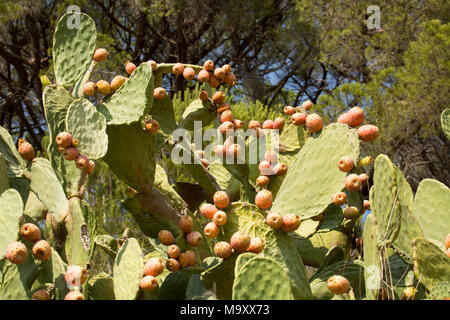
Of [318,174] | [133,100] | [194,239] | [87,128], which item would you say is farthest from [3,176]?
[318,174]

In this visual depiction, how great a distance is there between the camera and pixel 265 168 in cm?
106

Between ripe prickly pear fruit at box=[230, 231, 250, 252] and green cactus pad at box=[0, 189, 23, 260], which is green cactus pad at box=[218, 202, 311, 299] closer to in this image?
ripe prickly pear fruit at box=[230, 231, 250, 252]

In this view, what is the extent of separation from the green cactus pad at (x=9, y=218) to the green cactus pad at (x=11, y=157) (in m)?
0.23

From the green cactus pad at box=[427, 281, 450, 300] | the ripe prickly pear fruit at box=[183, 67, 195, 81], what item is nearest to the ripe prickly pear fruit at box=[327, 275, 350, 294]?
the green cactus pad at box=[427, 281, 450, 300]

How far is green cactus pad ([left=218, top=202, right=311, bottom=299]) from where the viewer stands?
2.58 feet

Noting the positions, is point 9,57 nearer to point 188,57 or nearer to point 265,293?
point 188,57

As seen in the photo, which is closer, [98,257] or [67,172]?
[67,172]

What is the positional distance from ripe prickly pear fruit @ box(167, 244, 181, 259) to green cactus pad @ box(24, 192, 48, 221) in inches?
12.8

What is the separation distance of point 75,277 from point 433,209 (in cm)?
65

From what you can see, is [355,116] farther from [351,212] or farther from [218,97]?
[218,97]

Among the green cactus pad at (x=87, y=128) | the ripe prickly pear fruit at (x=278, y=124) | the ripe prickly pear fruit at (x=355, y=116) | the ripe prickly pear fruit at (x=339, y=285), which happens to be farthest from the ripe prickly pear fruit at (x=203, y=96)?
the ripe prickly pear fruit at (x=339, y=285)
